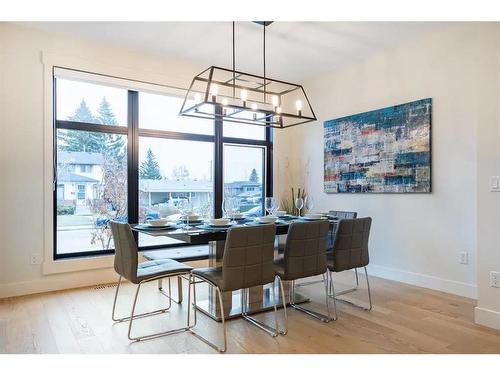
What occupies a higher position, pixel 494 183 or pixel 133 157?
pixel 133 157

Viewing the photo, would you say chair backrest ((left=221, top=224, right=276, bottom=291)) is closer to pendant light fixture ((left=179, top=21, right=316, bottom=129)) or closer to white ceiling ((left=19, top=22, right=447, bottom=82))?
pendant light fixture ((left=179, top=21, right=316, bottom=129))

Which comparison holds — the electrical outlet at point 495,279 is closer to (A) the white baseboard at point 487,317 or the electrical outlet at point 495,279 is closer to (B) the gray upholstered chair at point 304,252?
(A) the white baseboard at point 487,317

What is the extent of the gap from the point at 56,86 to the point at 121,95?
0.68m

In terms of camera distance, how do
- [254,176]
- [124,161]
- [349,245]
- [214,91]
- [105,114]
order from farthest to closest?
[254,176], [124,161], [105,114], [349,245], [214,91]

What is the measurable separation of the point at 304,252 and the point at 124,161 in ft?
8.46

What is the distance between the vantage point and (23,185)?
356 centimetres

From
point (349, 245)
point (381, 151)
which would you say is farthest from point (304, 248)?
point (381, 151)

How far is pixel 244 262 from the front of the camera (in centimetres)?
242

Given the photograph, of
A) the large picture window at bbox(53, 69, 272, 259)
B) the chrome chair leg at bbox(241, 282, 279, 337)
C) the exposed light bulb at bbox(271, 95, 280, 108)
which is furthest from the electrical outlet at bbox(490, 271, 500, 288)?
the large picture window at bbox(53, 69, 272, 259)

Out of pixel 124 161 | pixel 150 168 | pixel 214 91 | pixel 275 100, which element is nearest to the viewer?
pixel 214 91

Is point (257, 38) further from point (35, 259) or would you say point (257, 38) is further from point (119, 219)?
point (35, 259)

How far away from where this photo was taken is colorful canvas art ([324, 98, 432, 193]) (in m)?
3.80

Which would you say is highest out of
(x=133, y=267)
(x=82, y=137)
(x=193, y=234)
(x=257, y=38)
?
(x=257, y=38)
